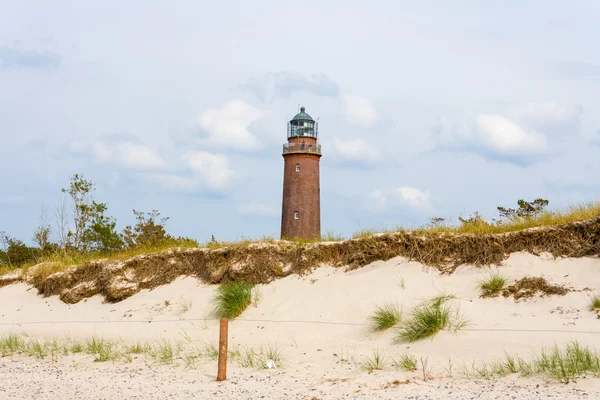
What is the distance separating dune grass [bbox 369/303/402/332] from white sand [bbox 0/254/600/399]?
224 mm

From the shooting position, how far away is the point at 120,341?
503 inches

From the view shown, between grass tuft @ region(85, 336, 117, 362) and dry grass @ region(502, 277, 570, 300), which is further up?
dry grass @ region(502, 277, 570, 300)

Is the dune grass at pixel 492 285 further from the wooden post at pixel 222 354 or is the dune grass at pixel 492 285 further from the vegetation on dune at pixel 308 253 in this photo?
the wooden post at pixel 222 354

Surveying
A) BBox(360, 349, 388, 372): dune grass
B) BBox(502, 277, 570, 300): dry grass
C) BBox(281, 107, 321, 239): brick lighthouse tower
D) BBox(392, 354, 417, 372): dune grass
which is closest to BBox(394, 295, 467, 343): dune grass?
BBox(360, 349, 388, 372): dune grass

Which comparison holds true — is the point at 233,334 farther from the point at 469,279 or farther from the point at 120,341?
the point at 469,279

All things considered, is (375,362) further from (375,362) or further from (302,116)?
(302,116)

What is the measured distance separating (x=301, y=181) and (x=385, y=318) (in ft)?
76.5

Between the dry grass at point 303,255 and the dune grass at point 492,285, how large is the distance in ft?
1.93

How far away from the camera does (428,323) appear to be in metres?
10.4

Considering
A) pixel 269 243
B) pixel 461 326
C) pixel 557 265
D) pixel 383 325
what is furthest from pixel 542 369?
pixel 269 243

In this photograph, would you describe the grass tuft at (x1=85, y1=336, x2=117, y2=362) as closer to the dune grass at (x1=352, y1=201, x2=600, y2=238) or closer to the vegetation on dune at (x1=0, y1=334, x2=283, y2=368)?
the vegetation on dune at (x1=0, y1=334, x2=283, y2=368)

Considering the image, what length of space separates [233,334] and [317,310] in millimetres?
1757

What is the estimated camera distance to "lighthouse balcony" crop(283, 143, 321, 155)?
34.7 meters

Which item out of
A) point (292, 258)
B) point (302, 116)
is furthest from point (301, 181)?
point (292, 258)
